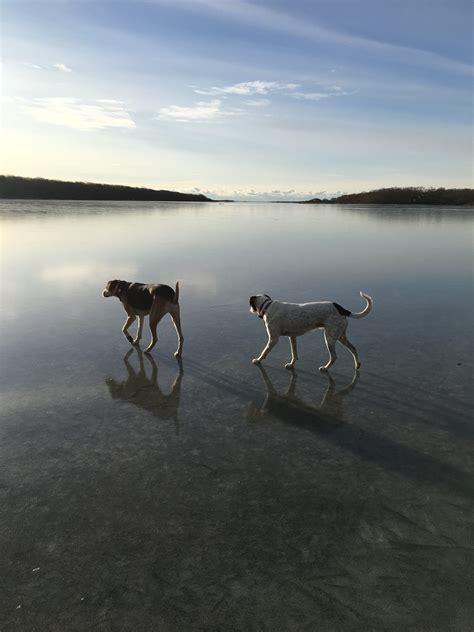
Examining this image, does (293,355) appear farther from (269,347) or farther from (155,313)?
(155,313)

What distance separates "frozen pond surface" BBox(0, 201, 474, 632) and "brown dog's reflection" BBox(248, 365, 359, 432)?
0.03 meters

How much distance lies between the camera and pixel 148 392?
650 centimetres

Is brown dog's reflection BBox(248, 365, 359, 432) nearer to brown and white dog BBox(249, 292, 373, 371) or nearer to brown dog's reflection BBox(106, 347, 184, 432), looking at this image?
brown and white dog BBox(249, 292, 373, 371)

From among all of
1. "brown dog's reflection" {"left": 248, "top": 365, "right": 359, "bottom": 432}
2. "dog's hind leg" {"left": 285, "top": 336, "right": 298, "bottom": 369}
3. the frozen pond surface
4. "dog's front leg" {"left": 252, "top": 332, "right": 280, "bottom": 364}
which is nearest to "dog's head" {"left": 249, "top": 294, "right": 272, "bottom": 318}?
"dog's front leg" {"left": 252, "top": 332, "right": 280, "bottom": 364}

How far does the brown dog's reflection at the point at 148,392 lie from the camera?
594 centimetres

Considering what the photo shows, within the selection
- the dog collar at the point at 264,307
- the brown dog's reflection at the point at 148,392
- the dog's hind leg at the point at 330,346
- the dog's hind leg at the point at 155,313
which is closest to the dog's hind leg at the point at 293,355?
the dog's hind leg at the point at 330,346

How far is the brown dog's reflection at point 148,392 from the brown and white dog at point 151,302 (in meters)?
0.96

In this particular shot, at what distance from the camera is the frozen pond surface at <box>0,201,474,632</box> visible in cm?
306

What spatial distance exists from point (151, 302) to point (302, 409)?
3768 mm

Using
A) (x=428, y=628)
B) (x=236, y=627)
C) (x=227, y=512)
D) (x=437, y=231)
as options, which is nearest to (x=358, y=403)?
(x=227, y=512)

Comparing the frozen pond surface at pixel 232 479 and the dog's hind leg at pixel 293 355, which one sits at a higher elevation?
the dog's hind leg at pixel 293 355

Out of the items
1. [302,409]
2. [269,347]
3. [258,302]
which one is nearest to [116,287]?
[258,302]

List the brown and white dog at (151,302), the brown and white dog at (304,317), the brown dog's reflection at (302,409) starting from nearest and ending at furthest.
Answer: the brown dog's reflection at (302,409) → the brown and white dog at (304,317) → the brown and white dog at (151,302)

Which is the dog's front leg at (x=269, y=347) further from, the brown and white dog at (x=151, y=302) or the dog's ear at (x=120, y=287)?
the dog's ear at (x=120, y=287)
